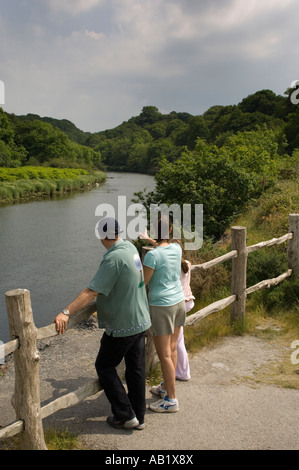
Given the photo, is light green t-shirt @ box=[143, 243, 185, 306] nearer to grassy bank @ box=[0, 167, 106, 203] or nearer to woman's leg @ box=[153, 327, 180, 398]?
woman's leg @ box=[153, 327, 180, 398]

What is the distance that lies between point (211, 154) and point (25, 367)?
569 inches

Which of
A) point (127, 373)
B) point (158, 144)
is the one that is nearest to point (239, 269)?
point (127, 373)

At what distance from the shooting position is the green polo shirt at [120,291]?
328 centimetres

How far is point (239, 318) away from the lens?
20.4ft

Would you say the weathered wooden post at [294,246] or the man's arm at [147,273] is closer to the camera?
the man's arm at [147,273]

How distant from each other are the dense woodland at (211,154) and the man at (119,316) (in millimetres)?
11408

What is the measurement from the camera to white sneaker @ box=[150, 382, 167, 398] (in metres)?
4.14

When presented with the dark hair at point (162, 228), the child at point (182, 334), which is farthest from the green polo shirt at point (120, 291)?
the child at point (182, 334)

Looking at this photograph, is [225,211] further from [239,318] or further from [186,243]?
[239,318]

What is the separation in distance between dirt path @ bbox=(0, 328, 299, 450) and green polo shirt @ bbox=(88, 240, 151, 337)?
2.96 feet

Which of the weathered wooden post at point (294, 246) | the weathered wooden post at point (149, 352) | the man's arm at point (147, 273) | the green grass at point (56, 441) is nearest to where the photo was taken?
the green grass at point (56, 441)

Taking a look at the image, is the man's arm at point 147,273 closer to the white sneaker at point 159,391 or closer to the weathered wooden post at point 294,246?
the white sneaker at point 159,391

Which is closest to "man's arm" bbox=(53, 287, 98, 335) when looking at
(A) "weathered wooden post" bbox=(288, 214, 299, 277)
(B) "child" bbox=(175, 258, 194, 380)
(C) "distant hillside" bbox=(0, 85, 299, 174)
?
(B) "child" bbox=(175, 258, 194, 380)

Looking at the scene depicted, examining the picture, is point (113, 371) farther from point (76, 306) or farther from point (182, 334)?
point (182, 334)
